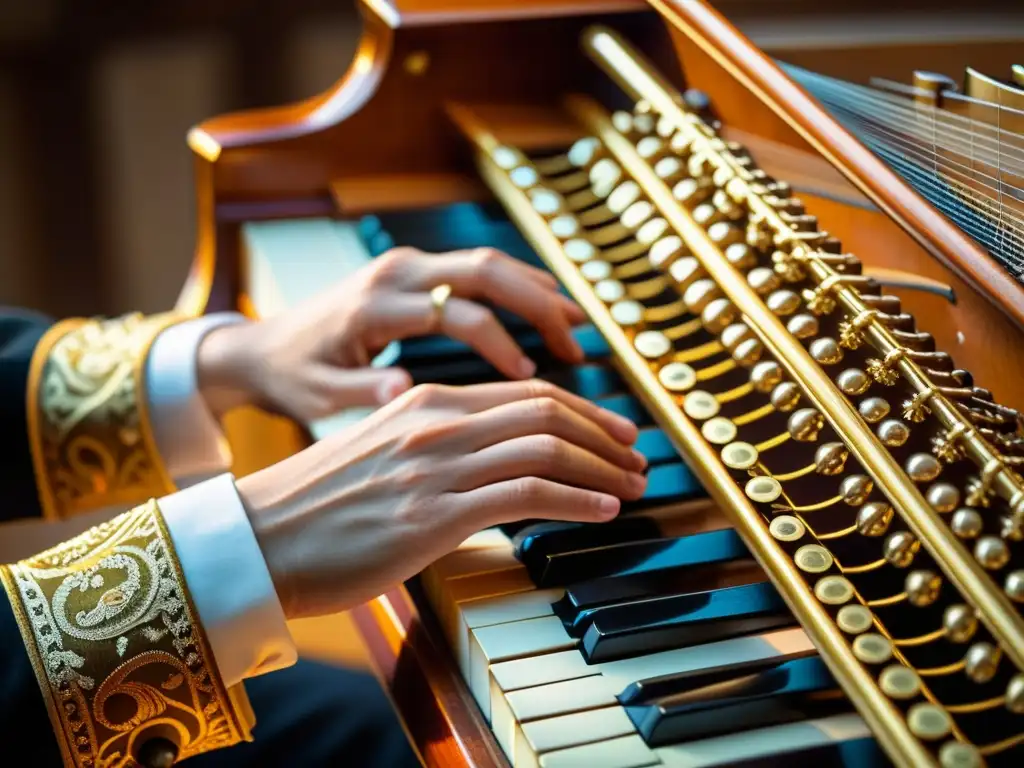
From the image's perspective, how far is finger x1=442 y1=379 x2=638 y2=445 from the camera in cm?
89

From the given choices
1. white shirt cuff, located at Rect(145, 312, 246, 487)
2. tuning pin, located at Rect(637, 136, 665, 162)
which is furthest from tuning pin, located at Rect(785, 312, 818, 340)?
white shirt cuff, located at Rect(145, 312, 246, 487)

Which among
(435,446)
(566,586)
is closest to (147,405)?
(435,446)

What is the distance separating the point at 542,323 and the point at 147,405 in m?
0.49

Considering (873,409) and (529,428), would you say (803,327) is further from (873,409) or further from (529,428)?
(529,428)

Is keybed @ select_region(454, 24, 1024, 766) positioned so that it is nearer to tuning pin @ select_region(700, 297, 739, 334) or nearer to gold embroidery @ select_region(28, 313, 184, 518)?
tuning pin @ select_region(700, 297, 739, 334)

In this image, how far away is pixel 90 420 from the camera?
1.25 m

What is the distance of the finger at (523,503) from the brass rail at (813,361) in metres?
0.18

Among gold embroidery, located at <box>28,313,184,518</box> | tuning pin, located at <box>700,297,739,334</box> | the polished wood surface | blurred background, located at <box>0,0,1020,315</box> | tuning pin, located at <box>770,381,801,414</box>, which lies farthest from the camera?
blurred background, located at <box>0,0,1020,315</box>

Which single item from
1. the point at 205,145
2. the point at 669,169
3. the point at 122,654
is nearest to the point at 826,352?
the point at 669,169

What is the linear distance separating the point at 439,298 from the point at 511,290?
69 millimetres

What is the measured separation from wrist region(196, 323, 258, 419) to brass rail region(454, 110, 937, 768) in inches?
12.6

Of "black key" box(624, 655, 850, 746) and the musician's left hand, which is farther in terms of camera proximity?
the musician's left hand

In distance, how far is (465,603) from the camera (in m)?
0.79

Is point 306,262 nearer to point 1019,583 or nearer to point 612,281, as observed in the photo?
point 612,281
